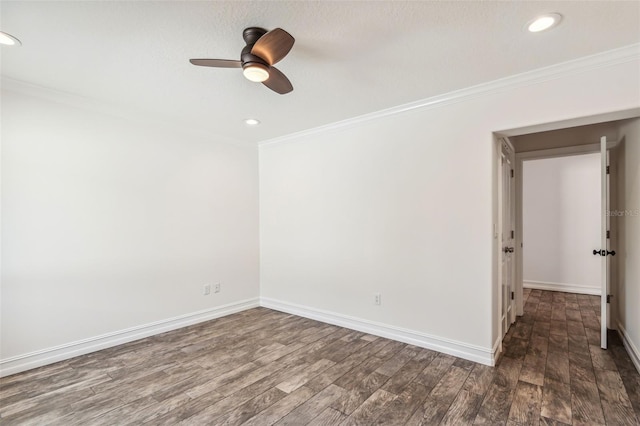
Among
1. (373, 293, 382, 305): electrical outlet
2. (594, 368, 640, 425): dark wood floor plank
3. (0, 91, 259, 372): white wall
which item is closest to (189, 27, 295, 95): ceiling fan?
(0, 91, 259, 372): white wall

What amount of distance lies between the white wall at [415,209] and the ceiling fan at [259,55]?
175 centimetres

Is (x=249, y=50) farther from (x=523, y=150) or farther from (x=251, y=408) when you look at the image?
(x=523, y=150)

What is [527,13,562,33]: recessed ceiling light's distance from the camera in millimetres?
1780

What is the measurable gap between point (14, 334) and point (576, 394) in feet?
15.0

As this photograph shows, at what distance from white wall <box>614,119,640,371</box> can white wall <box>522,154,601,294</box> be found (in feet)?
7.48

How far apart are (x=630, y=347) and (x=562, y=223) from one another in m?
3.27

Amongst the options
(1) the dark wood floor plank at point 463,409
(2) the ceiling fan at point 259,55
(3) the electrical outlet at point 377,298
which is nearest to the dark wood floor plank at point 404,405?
(1) the dark wood floor plank at point 463,409

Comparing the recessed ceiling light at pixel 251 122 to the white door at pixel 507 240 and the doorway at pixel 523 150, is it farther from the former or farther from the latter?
the white door at pixel 507 240

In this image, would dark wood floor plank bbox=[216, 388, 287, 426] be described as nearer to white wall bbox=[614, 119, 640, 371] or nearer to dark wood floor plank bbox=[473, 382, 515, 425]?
dark wood floor plank bbox=[473, 382, 515, 425]

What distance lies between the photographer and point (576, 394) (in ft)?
7.36

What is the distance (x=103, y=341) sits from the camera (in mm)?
3139

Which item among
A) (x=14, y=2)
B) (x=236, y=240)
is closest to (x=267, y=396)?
(x=236, y=240)

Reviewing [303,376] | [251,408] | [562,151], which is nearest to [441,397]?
[303,376]

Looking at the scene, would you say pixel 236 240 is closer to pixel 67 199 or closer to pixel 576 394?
pixel 67 199
